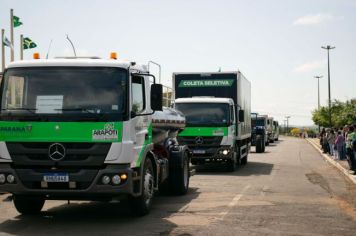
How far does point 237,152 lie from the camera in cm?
2116

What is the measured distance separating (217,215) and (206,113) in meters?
9.38

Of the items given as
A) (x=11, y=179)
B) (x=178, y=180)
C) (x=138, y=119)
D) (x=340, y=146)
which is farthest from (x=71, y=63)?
(x=340, y=146)

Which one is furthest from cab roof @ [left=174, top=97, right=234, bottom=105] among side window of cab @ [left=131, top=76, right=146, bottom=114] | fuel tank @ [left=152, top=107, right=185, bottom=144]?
side window of cab @ [left=131, top=76, right=146, bottom=114]

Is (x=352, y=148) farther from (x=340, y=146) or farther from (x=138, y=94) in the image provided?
(x=138, y=94)

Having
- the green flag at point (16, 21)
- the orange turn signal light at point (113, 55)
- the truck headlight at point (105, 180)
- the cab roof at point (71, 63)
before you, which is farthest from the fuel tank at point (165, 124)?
the green flag at point (16, 21)

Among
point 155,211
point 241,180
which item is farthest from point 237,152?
point 155,211

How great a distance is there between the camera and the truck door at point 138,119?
357 inches

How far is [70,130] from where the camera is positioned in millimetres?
8648

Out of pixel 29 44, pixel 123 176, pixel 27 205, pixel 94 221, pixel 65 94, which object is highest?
pixel 29 44

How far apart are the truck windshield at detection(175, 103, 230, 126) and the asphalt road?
14.3ft

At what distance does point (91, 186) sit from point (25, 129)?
4.34 feet

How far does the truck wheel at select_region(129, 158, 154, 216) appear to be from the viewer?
374 inches

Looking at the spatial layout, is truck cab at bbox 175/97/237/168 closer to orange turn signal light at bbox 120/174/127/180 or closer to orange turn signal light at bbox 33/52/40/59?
orange turn signal light at bbox 33/52/40/59

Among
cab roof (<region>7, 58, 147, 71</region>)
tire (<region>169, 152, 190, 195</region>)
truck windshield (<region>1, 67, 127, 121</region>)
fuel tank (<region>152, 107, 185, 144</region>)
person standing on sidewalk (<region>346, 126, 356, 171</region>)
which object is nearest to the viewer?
truck windshield (<region>1, 67, 127, 121</region>)
